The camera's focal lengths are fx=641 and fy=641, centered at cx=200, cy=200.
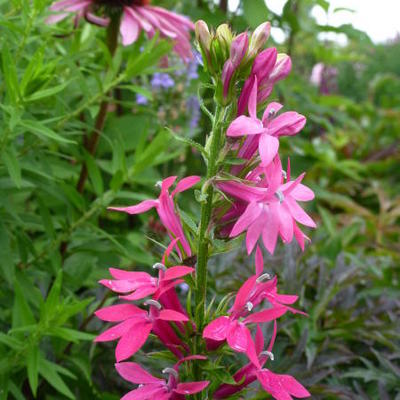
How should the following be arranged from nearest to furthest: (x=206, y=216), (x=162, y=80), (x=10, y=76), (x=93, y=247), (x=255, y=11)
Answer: (x=206, y=216)
(x=10, y=76)
(x=93, y=247)
(x=255, y=11)
(x=162, y=80)

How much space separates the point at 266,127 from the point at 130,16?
0.73 meters

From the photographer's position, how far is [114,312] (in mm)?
706

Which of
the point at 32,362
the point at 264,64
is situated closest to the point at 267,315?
the point at 264,64

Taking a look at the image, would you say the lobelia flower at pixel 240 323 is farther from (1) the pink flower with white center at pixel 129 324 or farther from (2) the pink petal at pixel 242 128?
(2) the pink petal at pixel 242 128

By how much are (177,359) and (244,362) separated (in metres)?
0.35

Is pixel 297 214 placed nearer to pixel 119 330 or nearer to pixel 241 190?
pixel 241 190

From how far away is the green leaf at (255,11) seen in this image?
163 centimetres

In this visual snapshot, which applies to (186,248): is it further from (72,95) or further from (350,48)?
(350,48)

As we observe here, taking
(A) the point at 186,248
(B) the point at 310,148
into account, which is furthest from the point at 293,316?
(B) the point at 310,148

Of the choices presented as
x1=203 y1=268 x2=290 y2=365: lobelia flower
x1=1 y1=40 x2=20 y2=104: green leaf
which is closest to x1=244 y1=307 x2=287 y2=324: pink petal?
x1=203 y1=268 x2=290 y2=365: lobelia flower

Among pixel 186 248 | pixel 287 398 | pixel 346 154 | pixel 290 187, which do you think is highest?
pixel 290 187

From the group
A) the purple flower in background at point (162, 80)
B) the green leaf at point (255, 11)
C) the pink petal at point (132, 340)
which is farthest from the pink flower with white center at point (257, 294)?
the purple flower in background at point (162, 80)

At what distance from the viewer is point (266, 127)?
732 mm

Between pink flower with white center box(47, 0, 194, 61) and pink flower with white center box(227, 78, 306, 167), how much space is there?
62 centimetres
